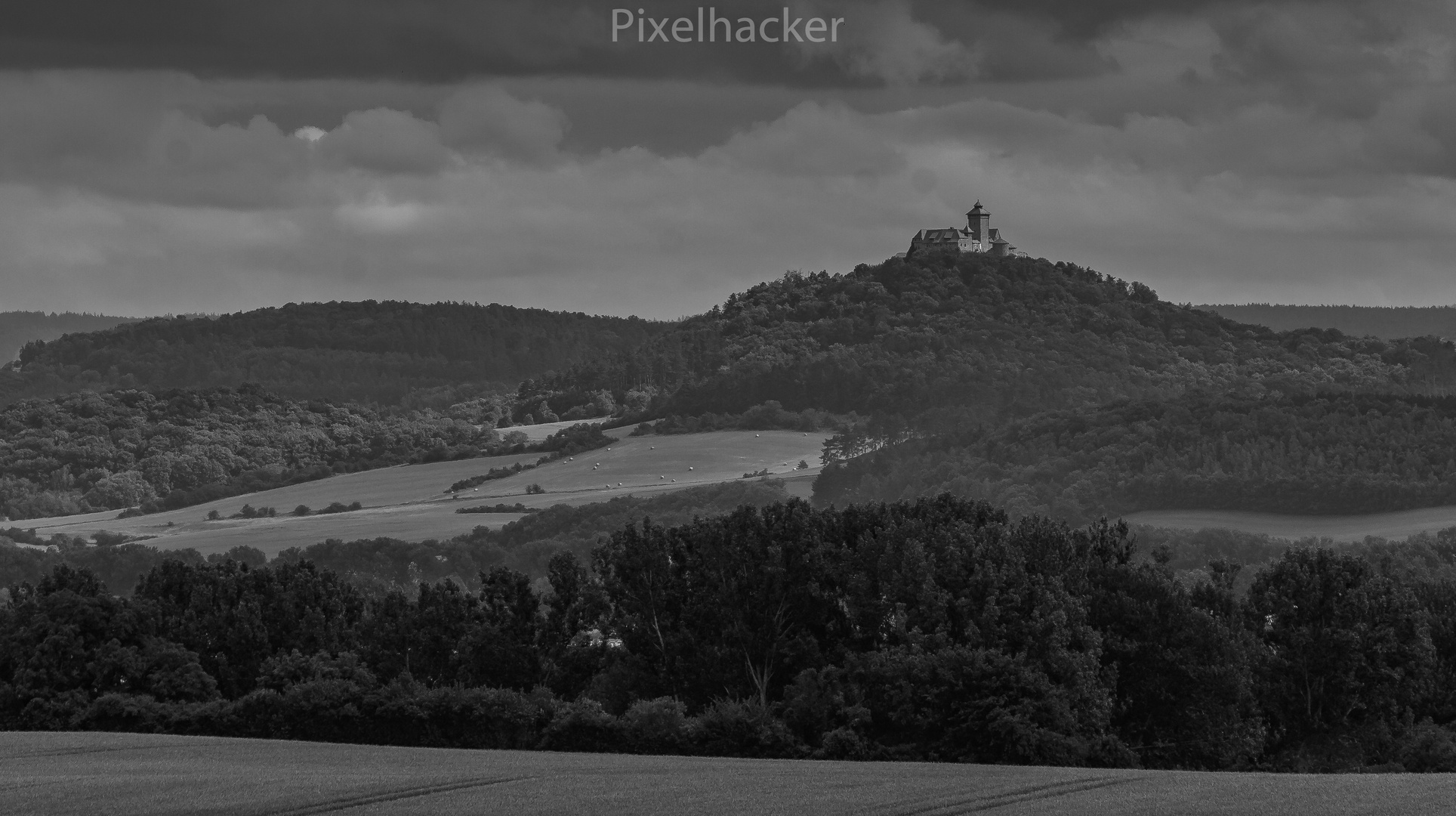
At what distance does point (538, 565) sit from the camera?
158000 mm

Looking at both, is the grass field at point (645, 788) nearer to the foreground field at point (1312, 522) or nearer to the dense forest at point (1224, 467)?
the foreground field at point (1312, 522)

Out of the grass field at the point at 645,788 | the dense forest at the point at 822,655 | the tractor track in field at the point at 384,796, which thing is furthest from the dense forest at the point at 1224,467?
the tractor track in field at the point at 384,796

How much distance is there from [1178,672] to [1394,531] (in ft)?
324

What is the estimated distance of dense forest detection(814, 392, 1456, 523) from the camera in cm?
16688

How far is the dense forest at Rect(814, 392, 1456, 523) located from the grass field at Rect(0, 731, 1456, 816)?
375 ft

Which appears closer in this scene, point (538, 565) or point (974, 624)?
point (974, 624)

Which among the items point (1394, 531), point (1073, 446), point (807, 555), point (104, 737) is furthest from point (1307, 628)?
point (1073, 446)

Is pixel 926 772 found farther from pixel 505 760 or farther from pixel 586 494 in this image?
pixel 586 494

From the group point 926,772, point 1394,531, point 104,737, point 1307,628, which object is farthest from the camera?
point 1394,531

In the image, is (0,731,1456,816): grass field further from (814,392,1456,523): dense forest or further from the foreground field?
(814,392,1456,523): dense forest

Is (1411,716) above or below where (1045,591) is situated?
below

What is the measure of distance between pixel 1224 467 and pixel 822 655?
402ft

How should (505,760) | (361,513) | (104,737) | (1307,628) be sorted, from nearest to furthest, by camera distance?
(505,760) → (104,737) → (1307,628) → (361,513)

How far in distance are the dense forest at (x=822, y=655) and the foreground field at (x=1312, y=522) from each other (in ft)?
275
